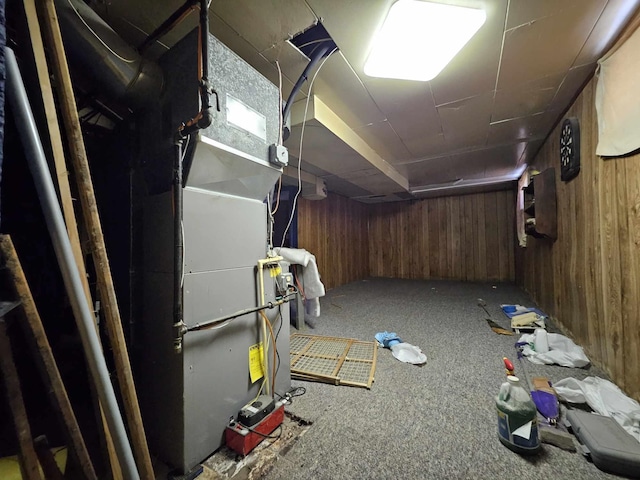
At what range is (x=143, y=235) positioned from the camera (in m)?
1.23

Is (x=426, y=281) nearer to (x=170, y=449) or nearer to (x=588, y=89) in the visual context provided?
(x=588, y=89)

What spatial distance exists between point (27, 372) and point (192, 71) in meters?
1.81

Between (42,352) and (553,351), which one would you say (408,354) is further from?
(42,352)

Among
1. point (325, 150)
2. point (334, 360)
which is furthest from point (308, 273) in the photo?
point (325, 150)

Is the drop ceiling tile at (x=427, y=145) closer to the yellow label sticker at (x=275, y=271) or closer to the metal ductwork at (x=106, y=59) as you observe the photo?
the yellow label sticker at (x=275, y=271)

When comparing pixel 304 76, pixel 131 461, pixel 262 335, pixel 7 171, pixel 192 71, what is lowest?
pixel 131 461

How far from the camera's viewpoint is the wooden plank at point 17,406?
0.67 metres

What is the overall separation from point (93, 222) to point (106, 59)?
73cm

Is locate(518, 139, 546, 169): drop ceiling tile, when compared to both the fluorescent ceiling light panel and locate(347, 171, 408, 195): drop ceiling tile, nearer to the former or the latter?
locate(347, 171, 408, 195): drop ceiling tile

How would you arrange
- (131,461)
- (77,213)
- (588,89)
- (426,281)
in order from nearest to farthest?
1. (131,461)
2. (77,213)
3. (588,89)
4. (426,281)

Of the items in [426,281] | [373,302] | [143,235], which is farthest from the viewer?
[426,281]

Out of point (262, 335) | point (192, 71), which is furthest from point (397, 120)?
point (262, 335)

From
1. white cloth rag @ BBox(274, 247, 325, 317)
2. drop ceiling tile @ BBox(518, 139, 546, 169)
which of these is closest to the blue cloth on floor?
white cloth rag @ BBox(274, 247, 325, 317)

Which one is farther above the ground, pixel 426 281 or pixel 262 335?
pixel 262 335
